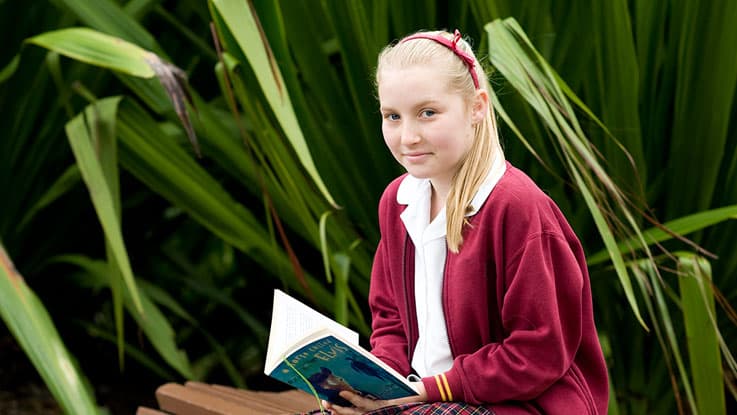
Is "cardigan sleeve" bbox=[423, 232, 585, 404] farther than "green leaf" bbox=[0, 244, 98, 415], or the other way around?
"green leaf" bbox=[0, 244, 98, 415]

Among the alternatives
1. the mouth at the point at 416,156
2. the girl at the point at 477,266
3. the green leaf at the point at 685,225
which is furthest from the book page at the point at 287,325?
the green leaf at the point at 685,225

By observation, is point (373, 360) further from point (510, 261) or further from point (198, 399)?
point (198, 399)

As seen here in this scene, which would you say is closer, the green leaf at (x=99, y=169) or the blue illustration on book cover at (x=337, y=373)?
the blue illustration on book cover at (x=337, y=373)

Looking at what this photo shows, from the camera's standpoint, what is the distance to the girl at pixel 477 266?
1354mm

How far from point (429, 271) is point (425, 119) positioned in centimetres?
21

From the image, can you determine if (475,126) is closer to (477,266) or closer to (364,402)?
(477,266)

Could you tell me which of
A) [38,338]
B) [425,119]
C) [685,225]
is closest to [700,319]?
[685,225]

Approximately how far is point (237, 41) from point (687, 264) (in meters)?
0.87

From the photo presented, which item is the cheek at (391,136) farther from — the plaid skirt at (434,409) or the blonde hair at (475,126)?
the plaid skirt at (434,409)

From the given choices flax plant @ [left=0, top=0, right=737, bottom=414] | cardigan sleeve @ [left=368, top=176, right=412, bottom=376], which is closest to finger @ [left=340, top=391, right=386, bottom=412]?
cardigan sleeve @ [left=368, top=176, right=412, bottom=376]

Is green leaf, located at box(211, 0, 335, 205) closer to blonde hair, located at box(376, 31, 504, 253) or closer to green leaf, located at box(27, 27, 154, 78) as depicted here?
green leaf, located at box(27, 27, 154, 78)

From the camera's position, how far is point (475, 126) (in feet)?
4.64

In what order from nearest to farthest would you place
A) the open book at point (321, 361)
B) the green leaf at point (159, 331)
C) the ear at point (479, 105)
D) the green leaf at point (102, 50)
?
the open book at point (321, 361), the ear at point (479, 105), the green leaf at point (102, 50), the green leaf at point (159, 331)

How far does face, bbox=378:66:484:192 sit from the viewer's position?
1.36 meters
